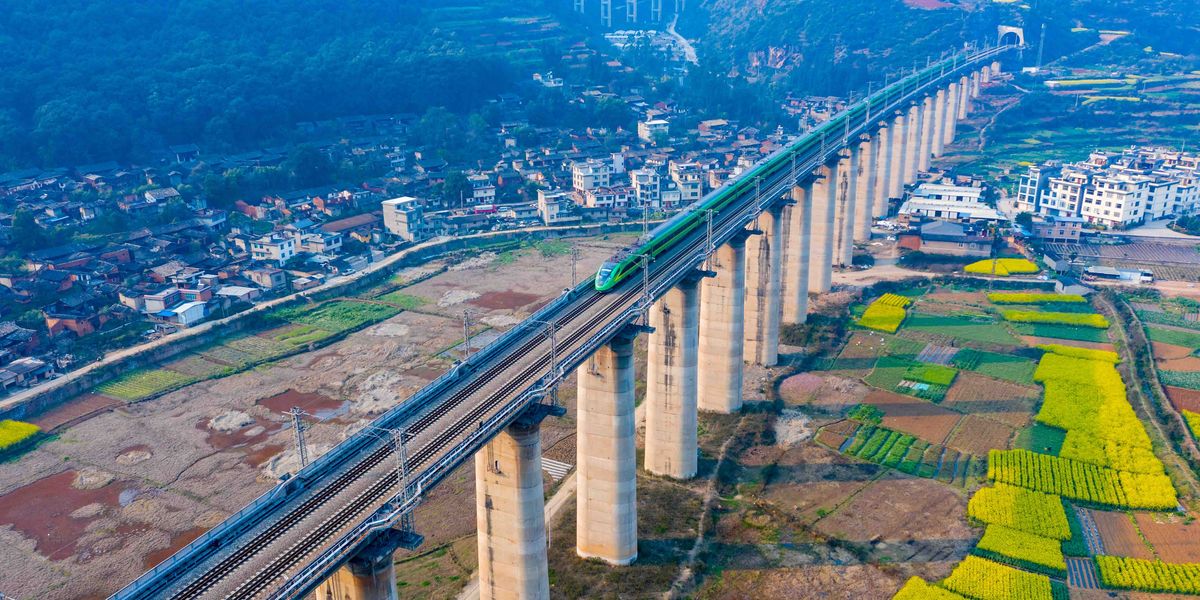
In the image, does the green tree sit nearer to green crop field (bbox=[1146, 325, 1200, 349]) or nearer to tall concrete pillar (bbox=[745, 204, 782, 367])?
tall concrete pillar (bbox=[745, 204, 782, 367])

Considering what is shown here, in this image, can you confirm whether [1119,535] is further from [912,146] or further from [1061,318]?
[912,146]

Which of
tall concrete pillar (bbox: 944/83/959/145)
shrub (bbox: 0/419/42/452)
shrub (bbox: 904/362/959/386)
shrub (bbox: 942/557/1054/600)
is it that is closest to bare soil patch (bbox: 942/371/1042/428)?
shrub (bbox: 904/362/959/386)

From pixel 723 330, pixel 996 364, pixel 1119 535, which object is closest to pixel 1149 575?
pixel 1119 535

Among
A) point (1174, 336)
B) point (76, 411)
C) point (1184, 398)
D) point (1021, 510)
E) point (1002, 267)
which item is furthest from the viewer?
point (1002, 267)

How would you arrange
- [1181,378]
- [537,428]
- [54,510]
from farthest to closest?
[1181,378] → [54,510] → [537,428]

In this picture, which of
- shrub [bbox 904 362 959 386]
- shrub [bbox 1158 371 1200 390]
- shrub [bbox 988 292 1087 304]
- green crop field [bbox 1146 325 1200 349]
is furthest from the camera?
shrub [bbox 988 292 1087 304]

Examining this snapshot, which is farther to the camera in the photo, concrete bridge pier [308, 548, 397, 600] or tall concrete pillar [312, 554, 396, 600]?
tall concrete pillar [312, 554, 396, 600]
